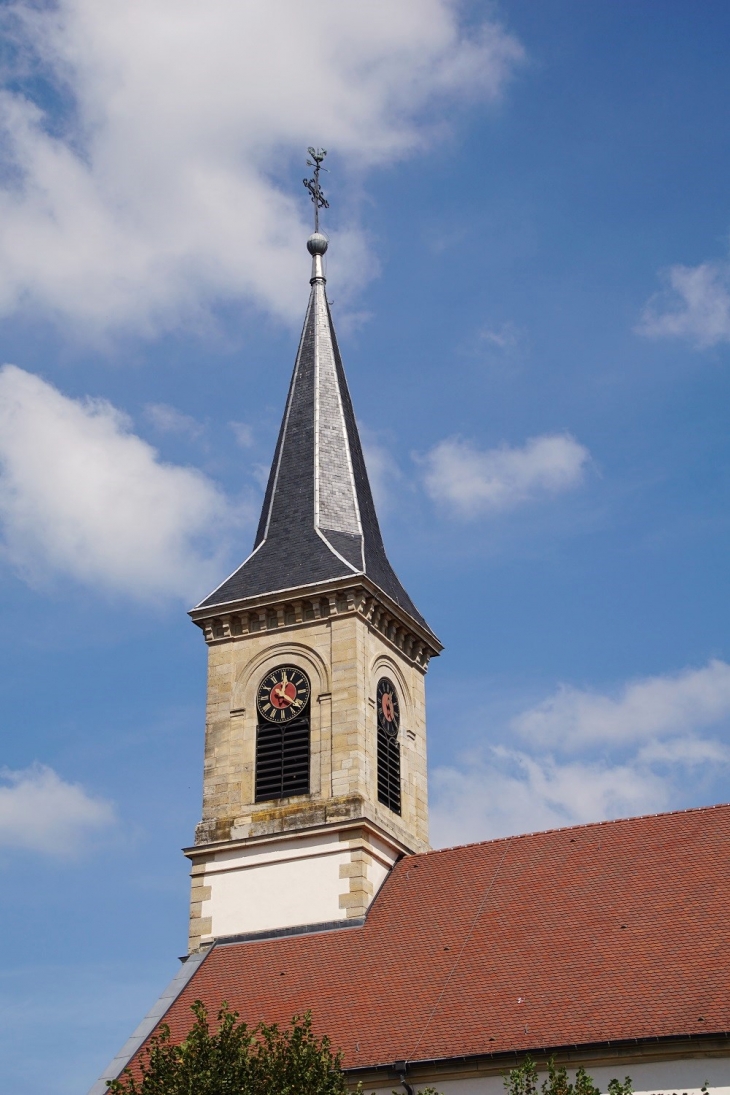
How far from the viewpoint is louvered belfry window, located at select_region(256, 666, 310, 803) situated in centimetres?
3006

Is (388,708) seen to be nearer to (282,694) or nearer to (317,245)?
(282,694)

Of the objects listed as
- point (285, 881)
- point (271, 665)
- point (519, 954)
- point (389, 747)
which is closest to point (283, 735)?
point (271, 665)

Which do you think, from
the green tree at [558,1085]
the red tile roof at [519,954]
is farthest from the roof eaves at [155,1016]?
the green tree at [558,1085]

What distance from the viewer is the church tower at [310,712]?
94.7ft

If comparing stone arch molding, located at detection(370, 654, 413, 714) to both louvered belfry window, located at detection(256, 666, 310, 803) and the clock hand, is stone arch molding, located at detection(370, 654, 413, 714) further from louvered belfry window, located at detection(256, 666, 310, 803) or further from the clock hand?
the clock hand

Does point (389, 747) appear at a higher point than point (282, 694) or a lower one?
lower

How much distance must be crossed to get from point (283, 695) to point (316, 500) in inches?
194

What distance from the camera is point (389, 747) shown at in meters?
31.4

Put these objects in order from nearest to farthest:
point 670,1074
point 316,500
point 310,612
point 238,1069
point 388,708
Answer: point 238,1069, point 670,1074, point 310,612, point 388,708, point 316,500

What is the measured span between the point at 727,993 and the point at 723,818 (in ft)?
17.2

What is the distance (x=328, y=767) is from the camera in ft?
97.3

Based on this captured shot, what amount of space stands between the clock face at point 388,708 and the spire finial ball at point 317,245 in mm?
12624

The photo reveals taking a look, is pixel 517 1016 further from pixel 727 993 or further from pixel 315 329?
pixel 315 329

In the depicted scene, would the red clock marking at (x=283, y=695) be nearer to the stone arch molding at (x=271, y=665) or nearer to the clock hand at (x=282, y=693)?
the clock hand at (x=282, y=693)
